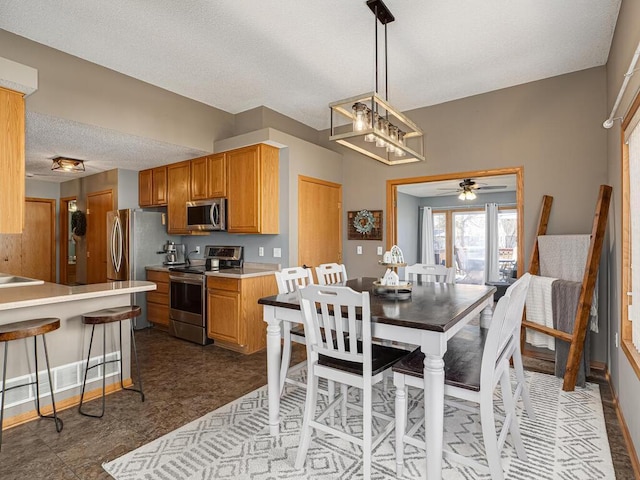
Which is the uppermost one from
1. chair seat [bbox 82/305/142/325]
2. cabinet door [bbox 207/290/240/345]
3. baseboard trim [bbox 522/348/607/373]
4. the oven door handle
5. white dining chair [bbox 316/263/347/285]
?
white dining chair [bbox 316/263/347/285]

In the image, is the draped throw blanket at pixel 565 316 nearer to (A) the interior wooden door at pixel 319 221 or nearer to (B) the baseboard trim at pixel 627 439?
(B) the baseboard trim at pixel 627 439

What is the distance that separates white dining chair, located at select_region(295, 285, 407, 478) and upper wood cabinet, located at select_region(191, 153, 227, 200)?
271cm

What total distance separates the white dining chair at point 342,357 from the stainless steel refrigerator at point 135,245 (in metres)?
3.58

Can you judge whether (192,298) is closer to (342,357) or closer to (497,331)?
(342,357)

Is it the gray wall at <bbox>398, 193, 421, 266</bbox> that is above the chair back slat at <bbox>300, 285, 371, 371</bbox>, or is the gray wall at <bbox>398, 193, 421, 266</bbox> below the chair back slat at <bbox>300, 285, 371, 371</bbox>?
above

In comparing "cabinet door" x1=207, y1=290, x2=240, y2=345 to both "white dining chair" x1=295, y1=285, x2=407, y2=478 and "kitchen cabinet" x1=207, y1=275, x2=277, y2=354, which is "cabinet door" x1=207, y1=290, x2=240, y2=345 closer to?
"kitchen cabinet" x1=207, y1=275, x2=277, y2=354

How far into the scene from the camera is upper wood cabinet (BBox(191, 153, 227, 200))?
14.0 feet

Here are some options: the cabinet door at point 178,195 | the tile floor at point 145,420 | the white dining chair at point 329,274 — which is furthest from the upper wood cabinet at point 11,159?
the white dining chair at point 329,274

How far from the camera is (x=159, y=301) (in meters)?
4.66

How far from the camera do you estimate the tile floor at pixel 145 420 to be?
1.95m

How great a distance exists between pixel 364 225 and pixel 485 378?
3.15m

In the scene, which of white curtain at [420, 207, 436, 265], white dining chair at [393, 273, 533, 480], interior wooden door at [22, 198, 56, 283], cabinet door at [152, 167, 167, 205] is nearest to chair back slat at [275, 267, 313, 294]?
white dining chair at [393, 273, 533, 480]

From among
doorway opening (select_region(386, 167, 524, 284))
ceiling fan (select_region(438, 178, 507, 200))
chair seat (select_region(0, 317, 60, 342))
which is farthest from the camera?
doorway opening (select_region(386, 167, 524, 284))

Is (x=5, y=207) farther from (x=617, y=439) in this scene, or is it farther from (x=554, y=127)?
(x=554, y=127)
